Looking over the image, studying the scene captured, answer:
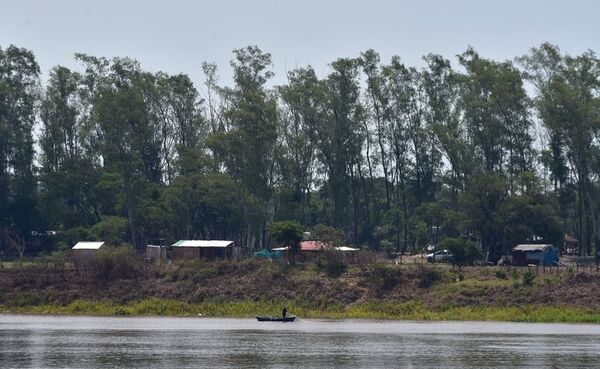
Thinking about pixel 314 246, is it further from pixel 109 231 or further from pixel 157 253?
pixel 109 231

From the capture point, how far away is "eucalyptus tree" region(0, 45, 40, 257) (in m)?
123

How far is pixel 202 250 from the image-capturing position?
10775cm

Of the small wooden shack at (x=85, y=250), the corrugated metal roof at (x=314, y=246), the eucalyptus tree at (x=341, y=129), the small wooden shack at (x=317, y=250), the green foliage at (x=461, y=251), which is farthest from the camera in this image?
the eucalyptus tree at (x=341, y=129)

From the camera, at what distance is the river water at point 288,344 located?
184 ft

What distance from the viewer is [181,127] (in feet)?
436

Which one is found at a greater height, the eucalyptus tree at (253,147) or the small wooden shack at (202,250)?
the eucalyptus tree at (253,147)

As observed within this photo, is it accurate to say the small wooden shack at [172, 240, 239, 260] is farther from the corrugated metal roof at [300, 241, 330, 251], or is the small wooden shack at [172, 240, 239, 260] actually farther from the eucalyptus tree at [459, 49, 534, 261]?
the eucalyptus tree at [459, 49, 534, 261]

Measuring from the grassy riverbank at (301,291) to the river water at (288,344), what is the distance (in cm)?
464

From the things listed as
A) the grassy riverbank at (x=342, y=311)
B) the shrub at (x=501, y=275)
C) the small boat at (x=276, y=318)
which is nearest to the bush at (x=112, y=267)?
the grassy riverbank at (x=342, y=311)

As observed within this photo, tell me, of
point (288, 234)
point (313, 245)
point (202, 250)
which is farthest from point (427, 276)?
point (202, 250)

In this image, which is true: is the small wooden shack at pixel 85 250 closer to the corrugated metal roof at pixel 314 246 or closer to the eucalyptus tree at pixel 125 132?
the eucalyptus tree at pixel 125 132

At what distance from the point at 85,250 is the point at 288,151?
97.1 feet

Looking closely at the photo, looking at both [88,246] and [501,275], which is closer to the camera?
[501,275]

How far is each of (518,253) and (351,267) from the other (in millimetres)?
17552
